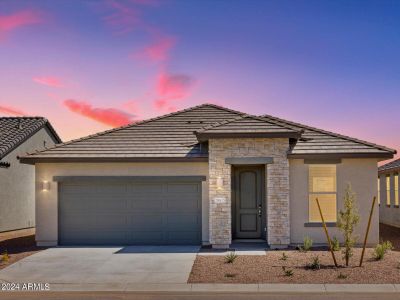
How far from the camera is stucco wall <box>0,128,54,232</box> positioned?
25.2m

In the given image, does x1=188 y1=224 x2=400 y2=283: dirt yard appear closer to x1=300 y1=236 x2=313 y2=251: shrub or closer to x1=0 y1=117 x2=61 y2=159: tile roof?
x1=300 y1=236 x2=313 y2=251: shrub

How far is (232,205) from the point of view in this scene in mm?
18703

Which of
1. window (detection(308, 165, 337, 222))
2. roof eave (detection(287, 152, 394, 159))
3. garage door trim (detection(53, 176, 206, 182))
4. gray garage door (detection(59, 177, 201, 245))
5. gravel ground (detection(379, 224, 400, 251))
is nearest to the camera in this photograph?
roof eave (detection(287, 152, 394, 159))

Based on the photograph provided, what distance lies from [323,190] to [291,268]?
5379 mm

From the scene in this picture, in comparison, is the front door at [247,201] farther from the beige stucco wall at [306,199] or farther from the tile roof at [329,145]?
the tile roof at [329,145]

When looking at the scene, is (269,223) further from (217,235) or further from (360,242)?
(360,242)

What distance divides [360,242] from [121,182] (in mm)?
8248

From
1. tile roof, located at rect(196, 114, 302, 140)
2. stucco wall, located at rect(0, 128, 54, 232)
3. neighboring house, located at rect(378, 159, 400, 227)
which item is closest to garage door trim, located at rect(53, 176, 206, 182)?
tile roof, located at rect(196, 114, 302, 140)

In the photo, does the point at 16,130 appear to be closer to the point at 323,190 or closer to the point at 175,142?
the point at 175,142

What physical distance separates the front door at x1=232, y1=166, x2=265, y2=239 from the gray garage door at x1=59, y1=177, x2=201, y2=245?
1309 mm

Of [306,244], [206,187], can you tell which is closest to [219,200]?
[206,187]

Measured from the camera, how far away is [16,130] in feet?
90.1

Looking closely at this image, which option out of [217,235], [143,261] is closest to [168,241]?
[217,235]

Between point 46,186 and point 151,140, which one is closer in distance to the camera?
point 46,186
